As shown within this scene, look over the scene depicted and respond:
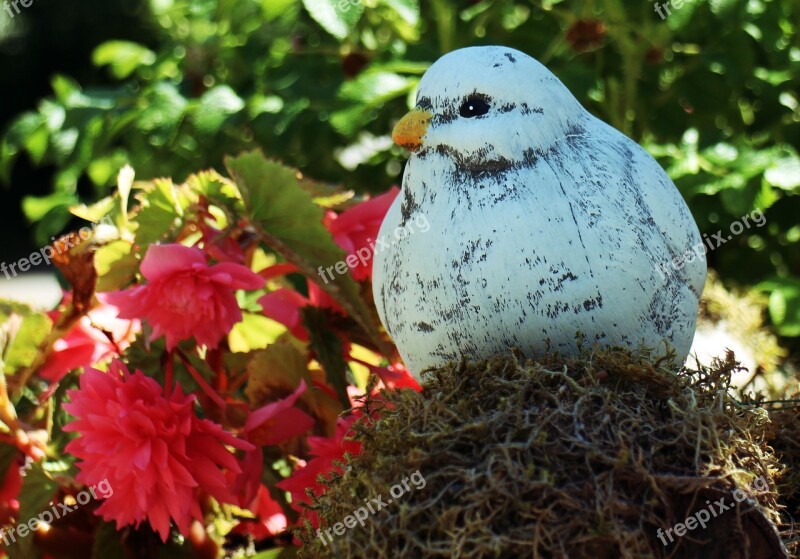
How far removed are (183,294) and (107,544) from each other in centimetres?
41

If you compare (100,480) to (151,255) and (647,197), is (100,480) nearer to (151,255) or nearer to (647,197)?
(151,255)

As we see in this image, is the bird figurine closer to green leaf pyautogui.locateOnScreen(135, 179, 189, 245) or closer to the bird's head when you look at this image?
the bird's head

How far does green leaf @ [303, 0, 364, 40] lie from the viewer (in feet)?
5.16

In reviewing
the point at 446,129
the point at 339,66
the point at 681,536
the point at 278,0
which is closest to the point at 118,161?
the point at 339,66

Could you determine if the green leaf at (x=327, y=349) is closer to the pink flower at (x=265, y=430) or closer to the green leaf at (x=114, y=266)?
the pink flower at (x=265, y=430)

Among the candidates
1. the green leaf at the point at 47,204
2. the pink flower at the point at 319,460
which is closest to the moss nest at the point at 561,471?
the pink flower at the point at 319,460

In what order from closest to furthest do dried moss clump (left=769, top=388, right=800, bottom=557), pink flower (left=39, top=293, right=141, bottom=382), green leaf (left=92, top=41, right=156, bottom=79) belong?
1. dried moss clump (left=769, top=388, right=800, bottom=557)
2. pink flower (left=39, top=293, right=141, bottom=382)
3. green leaf (left=92, top=41, right=156, bottom=79)

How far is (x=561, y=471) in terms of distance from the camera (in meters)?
0.88

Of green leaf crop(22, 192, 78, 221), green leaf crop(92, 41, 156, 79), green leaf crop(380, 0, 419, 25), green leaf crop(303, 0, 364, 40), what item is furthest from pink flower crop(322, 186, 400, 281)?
green leaf crop(92, 41, 156, 79)

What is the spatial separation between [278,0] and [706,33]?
108cm

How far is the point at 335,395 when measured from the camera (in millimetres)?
1427

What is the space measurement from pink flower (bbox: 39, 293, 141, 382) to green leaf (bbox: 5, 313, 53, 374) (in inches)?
2.0
